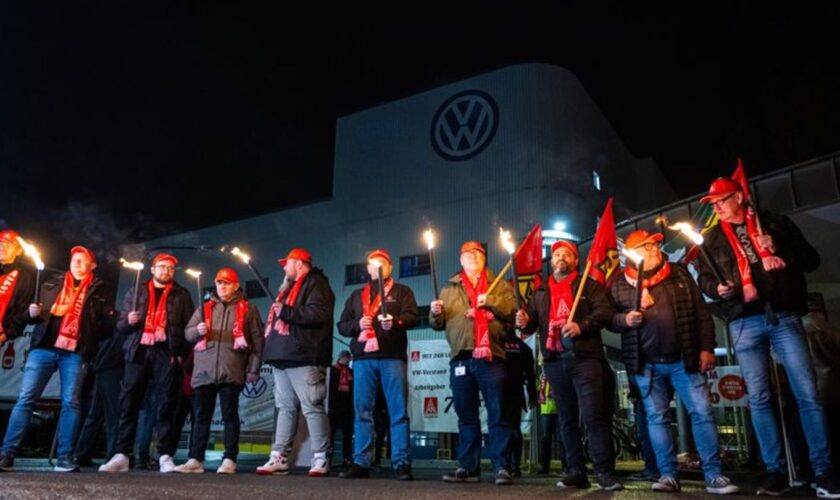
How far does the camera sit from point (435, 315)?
596 centimetres

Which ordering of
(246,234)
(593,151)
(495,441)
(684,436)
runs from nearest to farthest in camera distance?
(495,441), (684,436), (593,151), (246,234)

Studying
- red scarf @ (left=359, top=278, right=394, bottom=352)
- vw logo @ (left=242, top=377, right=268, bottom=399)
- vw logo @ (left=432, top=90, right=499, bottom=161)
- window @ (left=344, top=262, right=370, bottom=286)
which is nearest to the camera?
red scarf @ (left=359, top=278, right=394, bottom=352)

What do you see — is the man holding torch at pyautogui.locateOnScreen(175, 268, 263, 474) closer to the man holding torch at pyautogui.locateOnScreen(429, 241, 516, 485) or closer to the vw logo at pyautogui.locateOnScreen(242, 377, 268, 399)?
the man holding torch at pyautogui.locateOnScreen(429, 241, 516, 485)

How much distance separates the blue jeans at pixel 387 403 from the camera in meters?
5.78

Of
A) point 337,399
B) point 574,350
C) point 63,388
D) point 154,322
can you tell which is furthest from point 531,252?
point 63,388

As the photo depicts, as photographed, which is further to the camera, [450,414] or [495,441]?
[450,414]

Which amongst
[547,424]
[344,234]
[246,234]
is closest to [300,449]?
[547,424]

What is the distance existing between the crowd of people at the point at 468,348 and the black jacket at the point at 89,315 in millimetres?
16

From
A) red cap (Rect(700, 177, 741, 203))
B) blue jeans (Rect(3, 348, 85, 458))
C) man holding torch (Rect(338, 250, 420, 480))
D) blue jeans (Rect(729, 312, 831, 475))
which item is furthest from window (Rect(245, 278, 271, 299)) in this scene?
blue jeans (Rect(729, 312, 831, 475))

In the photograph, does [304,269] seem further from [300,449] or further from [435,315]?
[300,449]

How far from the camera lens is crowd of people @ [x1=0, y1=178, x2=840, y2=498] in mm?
4578

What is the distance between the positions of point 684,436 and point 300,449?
612cm

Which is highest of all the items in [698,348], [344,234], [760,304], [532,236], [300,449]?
[344,234]

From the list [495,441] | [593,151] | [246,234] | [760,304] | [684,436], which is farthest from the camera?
[246,234]
